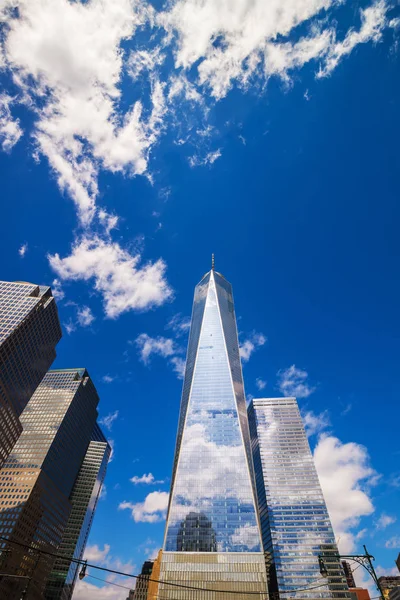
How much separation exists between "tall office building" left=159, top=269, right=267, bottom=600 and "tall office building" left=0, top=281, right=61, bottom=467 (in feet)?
196

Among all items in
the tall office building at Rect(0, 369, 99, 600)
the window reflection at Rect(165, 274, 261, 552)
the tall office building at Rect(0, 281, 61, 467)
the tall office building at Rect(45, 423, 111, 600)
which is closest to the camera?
the tall office building at Rect(0, 281, 61, 467)

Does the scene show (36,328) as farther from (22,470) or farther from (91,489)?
(91,489)

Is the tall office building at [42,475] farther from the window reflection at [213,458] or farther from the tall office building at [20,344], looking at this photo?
the window reflection at [213,458]

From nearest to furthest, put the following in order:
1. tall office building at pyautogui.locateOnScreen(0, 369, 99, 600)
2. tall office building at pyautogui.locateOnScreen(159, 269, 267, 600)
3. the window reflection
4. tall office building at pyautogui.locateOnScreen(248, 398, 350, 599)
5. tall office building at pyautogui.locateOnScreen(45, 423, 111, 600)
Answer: tall office building at pyautogui.locateOnScreen(159, 269, 267, 600) → the window reflection → tall office building at pyautogui.locateOnScreen(0, 369, 99, 600) → tall office building at pyautogui.locateOnScreen(248, 398, 350, 599) → tall office building at pyautogui.locateOnScreen(45, 423, 111, 600)

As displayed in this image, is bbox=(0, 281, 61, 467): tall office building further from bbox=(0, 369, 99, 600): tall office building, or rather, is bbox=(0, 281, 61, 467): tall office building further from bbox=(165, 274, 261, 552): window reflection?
bbox=(165, 274, 261, 552): window reflection

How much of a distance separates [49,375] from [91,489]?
245 feet

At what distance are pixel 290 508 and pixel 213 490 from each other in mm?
65010

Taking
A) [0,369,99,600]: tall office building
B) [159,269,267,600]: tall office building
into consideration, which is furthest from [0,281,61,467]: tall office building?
[159,269,267,600]: tall office building

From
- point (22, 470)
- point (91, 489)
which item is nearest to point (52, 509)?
point (22, 470)

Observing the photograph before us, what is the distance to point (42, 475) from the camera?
456 feet

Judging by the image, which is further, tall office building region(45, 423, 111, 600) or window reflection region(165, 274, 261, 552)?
tall office building region(45, 423, 111, 600)

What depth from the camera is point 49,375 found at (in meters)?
185

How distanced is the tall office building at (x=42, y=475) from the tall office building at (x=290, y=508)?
9464cm

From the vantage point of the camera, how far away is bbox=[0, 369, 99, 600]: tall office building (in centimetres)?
12231
